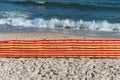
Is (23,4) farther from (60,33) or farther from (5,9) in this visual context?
(60,33)

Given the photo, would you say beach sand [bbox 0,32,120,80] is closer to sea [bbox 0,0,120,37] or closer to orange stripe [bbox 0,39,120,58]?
orange stripe [bbox 0,39,120,58]

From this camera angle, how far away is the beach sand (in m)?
15.0

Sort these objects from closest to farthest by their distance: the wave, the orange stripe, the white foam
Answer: the orange stripe < the white foam < the wave

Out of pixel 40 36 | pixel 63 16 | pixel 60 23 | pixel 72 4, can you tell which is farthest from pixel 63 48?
pixel 72 4

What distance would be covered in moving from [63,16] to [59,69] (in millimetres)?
14839

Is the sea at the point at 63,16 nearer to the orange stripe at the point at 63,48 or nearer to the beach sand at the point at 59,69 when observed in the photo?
the orange stripe at the point at 63,48

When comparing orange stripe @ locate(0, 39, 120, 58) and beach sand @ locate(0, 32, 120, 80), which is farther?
orange stripe @ locate(0, 39, 120, 58)

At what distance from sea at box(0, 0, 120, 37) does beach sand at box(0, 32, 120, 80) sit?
6917 mm

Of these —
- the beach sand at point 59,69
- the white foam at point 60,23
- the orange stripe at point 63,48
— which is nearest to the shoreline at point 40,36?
the white foam at point 60,23

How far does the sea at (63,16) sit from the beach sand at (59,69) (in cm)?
692

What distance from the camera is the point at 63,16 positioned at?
30.3 metres

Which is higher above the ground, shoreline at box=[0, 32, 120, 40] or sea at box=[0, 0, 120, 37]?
sea at box=[0, 0, 120, 37]

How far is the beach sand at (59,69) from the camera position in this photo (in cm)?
1498

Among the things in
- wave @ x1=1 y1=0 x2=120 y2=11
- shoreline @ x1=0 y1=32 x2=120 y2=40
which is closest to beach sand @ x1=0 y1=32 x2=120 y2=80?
shoreline @ x1=0 y1=32 x2=120 y2=40
